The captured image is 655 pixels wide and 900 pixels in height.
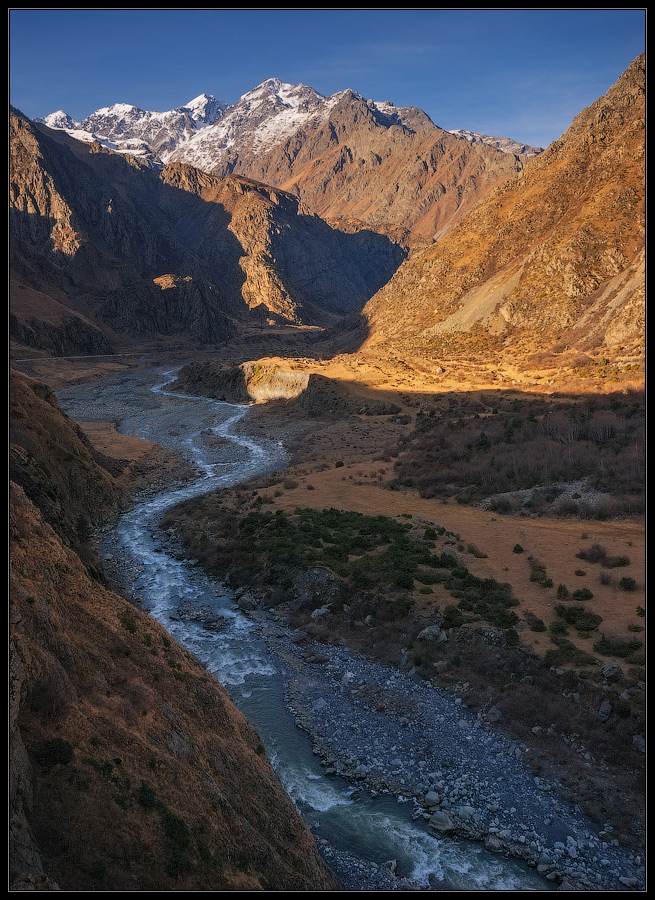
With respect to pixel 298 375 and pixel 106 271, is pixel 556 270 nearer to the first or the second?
pixel 298 375

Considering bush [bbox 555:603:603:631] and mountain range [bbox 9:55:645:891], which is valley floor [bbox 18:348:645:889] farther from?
mountain range [bbox 9:55:645:891]

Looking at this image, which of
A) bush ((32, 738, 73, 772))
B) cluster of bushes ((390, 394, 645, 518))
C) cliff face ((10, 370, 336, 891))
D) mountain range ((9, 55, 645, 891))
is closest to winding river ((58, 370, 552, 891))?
mountain range ((9, 55, 645, 891))

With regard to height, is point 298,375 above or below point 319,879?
above

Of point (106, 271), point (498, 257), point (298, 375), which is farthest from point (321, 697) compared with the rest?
point (106, 271)

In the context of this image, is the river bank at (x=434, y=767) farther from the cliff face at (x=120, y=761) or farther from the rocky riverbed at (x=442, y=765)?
the cliff face at (x=120, y=761)

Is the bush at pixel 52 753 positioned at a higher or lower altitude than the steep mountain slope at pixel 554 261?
lower

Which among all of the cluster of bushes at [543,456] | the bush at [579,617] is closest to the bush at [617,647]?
the bush at [579,617]
